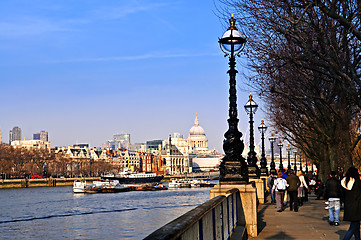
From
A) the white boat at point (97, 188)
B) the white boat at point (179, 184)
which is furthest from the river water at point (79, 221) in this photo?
the white boat at point (179, 184)

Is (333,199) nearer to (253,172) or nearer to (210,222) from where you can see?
(210,222)

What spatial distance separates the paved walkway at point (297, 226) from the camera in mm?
15930

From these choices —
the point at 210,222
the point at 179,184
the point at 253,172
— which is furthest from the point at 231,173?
the point at 179,184

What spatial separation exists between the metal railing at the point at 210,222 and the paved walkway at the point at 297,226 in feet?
4.95

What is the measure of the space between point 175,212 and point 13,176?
442 ft

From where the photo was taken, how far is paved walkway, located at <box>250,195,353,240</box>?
15.9 m

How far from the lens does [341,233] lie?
650 inches

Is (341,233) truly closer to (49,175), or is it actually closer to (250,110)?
(250,110)

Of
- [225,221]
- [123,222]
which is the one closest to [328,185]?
[225,221]

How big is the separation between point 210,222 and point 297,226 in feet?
31.7

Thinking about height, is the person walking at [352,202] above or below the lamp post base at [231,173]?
below

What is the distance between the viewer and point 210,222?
31.6ft

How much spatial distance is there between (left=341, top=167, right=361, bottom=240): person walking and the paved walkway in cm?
241

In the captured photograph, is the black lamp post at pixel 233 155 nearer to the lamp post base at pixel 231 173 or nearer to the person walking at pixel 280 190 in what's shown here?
the lamp post base at pixel 231 173
